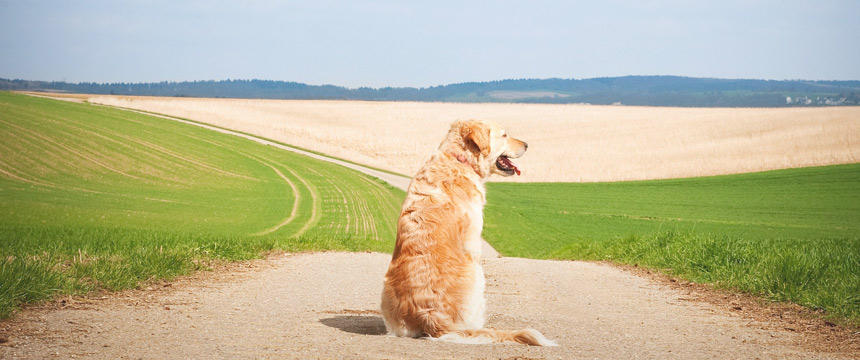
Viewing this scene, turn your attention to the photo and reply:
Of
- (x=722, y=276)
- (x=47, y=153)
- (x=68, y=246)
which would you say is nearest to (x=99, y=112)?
(x=47, y=153)

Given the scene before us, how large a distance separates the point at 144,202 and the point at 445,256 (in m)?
24.9

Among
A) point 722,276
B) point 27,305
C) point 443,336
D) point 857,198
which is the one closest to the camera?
point 443,336

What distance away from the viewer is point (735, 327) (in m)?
9.19

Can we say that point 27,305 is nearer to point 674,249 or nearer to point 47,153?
point 674,249

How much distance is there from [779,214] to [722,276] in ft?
85.7

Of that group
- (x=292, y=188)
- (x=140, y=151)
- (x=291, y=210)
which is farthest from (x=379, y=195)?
(x=140, y=151)

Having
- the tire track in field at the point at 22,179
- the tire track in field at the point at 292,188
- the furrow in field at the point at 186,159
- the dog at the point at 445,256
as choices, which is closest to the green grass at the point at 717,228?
the dog at the point at 445,256

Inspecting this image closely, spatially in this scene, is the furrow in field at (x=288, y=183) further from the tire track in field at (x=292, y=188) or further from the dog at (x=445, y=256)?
the dog at (x=445, y=256)

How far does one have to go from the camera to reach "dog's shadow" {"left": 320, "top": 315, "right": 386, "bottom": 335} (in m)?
8.05

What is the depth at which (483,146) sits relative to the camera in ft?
24.5

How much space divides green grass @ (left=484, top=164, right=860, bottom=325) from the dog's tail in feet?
16.9

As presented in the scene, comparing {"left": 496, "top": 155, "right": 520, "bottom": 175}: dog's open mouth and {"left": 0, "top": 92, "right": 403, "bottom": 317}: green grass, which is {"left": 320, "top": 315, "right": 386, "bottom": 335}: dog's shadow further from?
{"left": 0, "top": 92, "right": 403, "bottom": 317}: green grass

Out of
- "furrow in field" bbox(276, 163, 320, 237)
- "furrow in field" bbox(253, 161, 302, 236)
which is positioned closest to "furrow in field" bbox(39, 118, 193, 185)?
"furrow in field" bbox(253, 161, 302, 236)

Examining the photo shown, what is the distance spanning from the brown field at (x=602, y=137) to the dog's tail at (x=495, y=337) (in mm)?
45777
